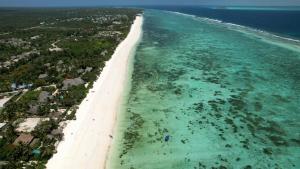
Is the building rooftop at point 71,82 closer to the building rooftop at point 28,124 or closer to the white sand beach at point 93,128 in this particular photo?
the white sand beach at point 93,128

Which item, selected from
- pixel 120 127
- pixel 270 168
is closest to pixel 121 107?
pixel 120 127

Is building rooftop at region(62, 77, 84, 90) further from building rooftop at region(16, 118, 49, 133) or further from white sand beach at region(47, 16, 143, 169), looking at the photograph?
building rooftop at region(16, 118, 49, 133)

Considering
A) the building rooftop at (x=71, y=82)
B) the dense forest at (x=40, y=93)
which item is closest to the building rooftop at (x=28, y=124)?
the dense forest at (x=40, y=93)

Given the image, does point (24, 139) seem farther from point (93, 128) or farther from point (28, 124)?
point (93, 128)

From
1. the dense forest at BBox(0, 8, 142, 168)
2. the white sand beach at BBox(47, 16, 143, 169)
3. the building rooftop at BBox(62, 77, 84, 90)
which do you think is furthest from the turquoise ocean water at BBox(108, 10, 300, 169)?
the building rooftop at BBox(62, 77, 84, 90)

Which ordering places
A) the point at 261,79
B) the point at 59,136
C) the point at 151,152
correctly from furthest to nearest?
1. the point at 261,79
2. the point at 59,136
3. the point at 151,152

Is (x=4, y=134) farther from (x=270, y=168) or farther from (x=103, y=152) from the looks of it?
(x=270, y=168)
